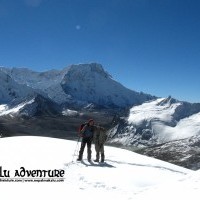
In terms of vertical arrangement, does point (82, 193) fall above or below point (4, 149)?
below

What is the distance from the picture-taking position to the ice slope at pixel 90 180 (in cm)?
1928

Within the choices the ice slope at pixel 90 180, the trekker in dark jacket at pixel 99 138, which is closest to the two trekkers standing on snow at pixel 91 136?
the trekker in dark jacket at pixel 99 138

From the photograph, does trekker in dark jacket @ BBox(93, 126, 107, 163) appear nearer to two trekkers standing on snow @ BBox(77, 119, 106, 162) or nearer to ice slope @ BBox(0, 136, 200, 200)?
two trekkers standing on snow @ BBox(77, 119, 106, 162)

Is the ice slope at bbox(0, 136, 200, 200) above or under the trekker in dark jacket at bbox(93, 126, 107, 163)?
under

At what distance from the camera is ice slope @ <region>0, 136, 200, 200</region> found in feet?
63.3

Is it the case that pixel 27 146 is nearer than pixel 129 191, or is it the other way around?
pixel 129 191

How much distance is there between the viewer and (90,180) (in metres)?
22.6

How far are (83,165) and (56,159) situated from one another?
6.53 feet

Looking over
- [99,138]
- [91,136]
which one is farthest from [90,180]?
[99,138]

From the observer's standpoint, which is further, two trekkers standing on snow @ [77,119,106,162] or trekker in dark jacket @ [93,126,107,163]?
trekker in dark jacket @ [93,126,107,163]

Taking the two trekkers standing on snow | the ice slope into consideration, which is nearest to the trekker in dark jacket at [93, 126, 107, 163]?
the two trekkers standing on snow

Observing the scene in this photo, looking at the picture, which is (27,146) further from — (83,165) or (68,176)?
(68,176)

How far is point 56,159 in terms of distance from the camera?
90.4 ft

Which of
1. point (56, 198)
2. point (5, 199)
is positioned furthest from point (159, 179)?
point (5, 199)
